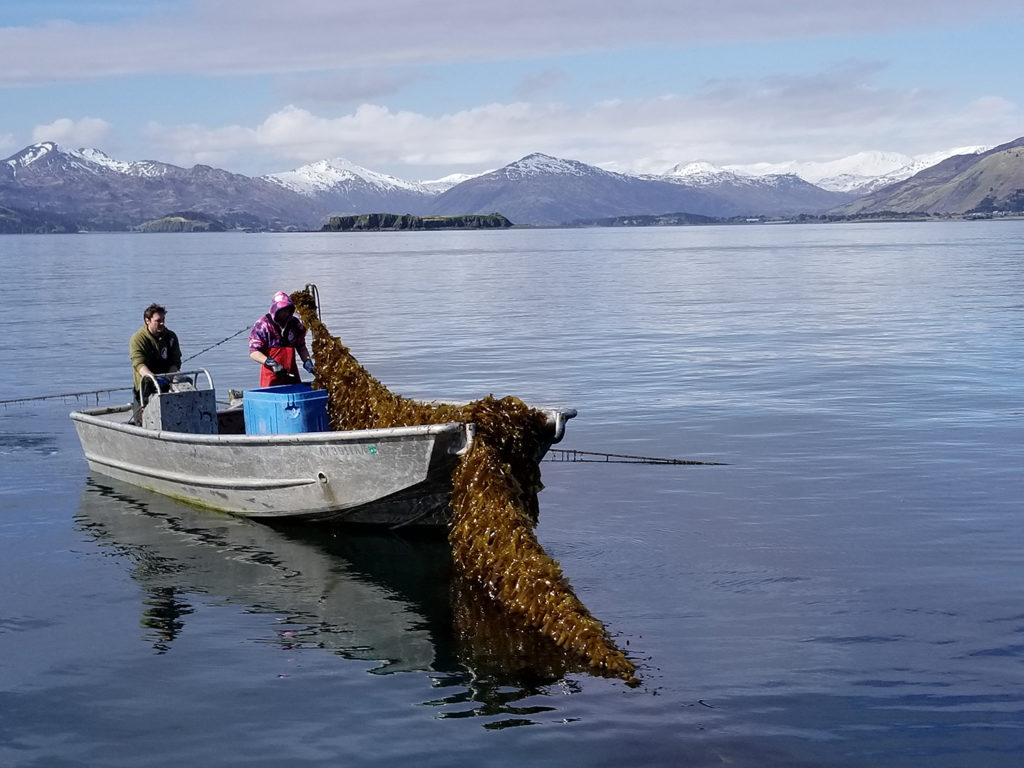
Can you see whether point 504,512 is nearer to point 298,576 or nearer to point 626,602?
point 626,602

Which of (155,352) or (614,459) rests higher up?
(155,352)

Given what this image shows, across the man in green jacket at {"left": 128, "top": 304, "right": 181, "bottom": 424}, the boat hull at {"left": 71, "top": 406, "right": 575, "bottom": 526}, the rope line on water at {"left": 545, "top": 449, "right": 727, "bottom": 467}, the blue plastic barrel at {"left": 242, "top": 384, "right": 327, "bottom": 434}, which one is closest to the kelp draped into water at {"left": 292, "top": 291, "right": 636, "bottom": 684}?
the blue plastic barrel at {"left": 242, "top": 384, "right": 327, "bottom": 434}

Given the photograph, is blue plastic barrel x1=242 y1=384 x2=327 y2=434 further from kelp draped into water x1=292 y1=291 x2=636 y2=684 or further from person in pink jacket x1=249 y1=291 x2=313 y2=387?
person in pink jacket x1=249 y1=291 x2=313 y2=387

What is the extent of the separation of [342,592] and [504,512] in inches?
95.0

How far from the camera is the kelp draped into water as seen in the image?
11.6m

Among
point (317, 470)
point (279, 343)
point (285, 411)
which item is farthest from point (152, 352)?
point (317, 470)

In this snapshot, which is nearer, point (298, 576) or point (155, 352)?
point (298, 576)

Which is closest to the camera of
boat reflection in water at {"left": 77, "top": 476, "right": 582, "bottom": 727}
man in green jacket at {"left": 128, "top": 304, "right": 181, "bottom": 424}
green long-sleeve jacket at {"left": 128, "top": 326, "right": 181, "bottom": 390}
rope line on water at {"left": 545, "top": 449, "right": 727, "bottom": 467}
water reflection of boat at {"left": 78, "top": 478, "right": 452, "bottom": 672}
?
boat reflection in water at {"left": 77, "top": 476, "right": 582, "bottom": 727}

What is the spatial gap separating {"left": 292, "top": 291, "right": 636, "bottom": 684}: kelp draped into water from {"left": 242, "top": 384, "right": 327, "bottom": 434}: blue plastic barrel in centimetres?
25

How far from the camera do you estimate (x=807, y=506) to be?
56.2 feet

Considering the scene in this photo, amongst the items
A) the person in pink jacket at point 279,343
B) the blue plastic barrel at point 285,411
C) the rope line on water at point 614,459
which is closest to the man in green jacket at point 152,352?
the person in pink jacket at point 279,343

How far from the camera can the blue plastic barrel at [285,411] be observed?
646 inches

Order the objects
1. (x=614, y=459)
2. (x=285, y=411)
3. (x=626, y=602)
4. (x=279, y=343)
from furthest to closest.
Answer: (x=614, y=459) → (x=279, y=343) → (x=285, y=411) → (x=626, y=602)

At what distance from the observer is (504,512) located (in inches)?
517
